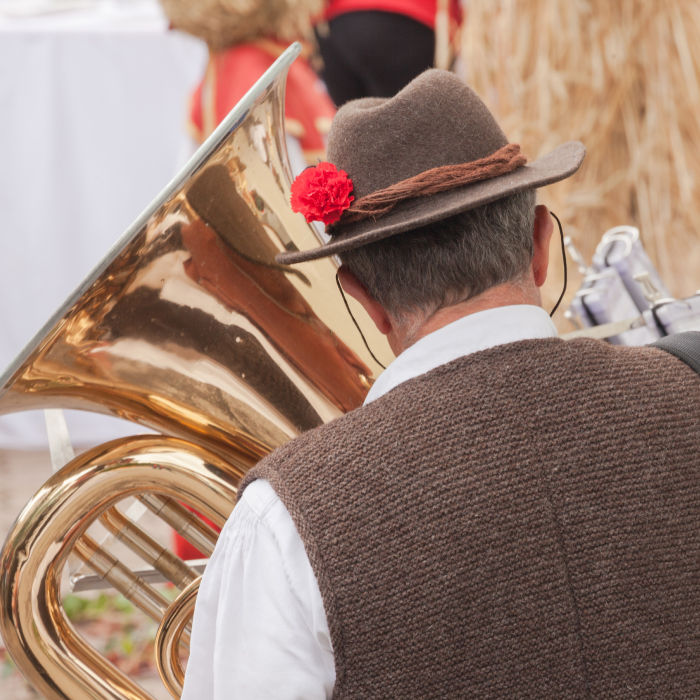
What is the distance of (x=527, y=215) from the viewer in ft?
2.82

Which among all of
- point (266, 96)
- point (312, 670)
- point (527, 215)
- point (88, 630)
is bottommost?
point (88, 630)

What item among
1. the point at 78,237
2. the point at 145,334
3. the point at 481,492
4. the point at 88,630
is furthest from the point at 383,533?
the point at 78,237

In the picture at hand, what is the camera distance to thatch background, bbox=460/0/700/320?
6.90 feet

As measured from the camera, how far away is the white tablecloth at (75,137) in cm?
326

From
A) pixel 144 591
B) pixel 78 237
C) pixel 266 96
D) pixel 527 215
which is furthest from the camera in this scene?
pixel 78 237

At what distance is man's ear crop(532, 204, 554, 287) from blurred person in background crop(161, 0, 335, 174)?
1.42m

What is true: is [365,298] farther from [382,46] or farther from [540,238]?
[382,46]

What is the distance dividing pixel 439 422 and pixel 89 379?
1.54 feet

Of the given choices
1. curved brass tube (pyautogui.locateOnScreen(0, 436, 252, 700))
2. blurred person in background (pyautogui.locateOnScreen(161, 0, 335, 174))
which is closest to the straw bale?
blurred person in background (pyautogui.locateOnScreen(161, 0, 335, 174))

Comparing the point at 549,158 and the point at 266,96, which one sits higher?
the point at 266,96

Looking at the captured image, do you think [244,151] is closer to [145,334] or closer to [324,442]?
[145,334]

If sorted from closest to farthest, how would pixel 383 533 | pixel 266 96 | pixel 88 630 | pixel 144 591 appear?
pixel 383 533 < pixel 266 96 < pixel 144 591 < pixel 88 630

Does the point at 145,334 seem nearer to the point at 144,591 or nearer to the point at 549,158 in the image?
the point at 144,591

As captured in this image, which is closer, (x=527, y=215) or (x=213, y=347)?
(x=527, y=215)
